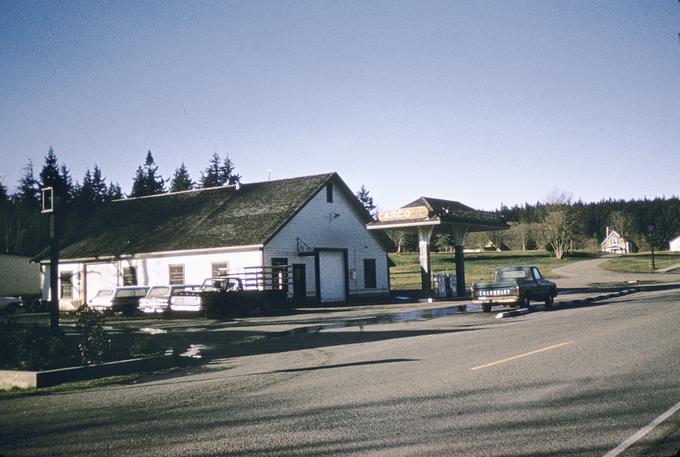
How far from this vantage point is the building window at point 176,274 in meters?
35.1

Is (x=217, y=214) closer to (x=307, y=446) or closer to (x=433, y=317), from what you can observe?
(x=433, y=317)

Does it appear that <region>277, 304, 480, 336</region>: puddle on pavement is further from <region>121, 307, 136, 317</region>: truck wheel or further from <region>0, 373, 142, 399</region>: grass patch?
<region>121, 307, 136, 317</region>: truck wheel

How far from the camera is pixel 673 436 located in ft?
19.0

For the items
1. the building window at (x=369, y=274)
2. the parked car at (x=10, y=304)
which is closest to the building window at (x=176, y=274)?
the building window at (x=369, y=274)

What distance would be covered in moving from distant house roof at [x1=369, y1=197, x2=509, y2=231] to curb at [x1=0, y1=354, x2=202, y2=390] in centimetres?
2172

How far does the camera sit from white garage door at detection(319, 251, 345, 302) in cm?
3553

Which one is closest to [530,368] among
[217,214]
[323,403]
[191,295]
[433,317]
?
[323,403]

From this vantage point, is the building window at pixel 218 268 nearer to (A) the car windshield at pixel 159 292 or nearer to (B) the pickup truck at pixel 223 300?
(B) the pickup truck at pixel 223 300

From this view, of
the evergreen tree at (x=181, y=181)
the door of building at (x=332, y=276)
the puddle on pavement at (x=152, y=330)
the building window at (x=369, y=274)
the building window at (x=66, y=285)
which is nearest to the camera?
the puddle on pavement at (x=152, y=330)

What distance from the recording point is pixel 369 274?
1555 inches

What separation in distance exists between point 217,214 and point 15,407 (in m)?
29.3

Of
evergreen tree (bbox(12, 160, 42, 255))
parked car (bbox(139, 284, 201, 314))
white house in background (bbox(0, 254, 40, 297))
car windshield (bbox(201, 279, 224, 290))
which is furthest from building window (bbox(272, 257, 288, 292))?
evergreen tree (bbox(12, 160, 42, 255))

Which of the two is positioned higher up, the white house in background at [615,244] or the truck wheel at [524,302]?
the white house in background at [615,244]

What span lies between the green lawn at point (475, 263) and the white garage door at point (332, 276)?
14.7 meters
